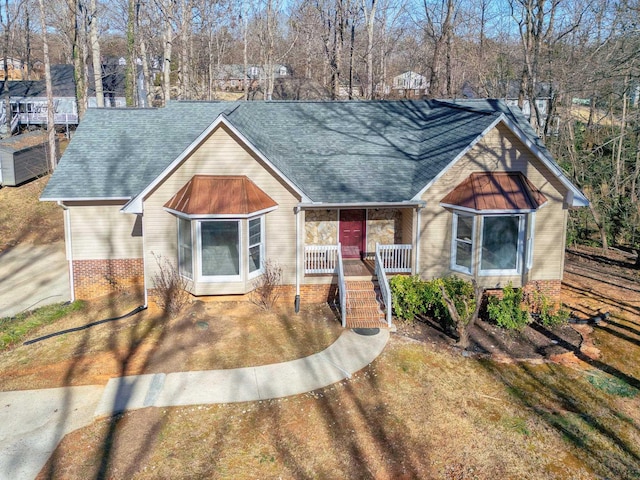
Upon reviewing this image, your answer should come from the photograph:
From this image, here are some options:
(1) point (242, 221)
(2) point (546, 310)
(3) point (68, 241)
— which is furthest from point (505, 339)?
(3) point (68, 241)

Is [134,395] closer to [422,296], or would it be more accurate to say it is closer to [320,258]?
[320,258]

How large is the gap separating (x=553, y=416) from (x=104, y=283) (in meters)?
13.2

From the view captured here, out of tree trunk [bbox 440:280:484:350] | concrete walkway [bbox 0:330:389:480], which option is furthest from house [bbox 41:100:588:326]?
concrete walkway [bbox 0:330:389:480]

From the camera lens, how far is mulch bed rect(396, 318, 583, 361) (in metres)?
13.3

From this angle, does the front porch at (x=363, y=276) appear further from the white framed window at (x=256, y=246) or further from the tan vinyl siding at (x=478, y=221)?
the white framed window at (x=256, y=246)

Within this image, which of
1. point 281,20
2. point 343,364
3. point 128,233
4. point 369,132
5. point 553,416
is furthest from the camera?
point 281,20

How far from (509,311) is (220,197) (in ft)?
27.4

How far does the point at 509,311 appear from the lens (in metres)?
14.4

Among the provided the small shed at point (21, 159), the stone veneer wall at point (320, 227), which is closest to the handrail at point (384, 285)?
the stone veneer wall at point (320, 227)

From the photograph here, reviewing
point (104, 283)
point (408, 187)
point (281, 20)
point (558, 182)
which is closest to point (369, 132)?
point (408, 187)

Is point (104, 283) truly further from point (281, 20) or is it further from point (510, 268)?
point (281, 20)

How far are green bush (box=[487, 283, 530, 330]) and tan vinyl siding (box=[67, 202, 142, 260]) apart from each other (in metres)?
10.8

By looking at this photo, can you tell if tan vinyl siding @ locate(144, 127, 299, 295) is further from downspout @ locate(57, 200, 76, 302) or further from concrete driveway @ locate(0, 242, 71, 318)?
concrete driveway @ locate(0, 242, 71, 318)

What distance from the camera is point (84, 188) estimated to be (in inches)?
619
